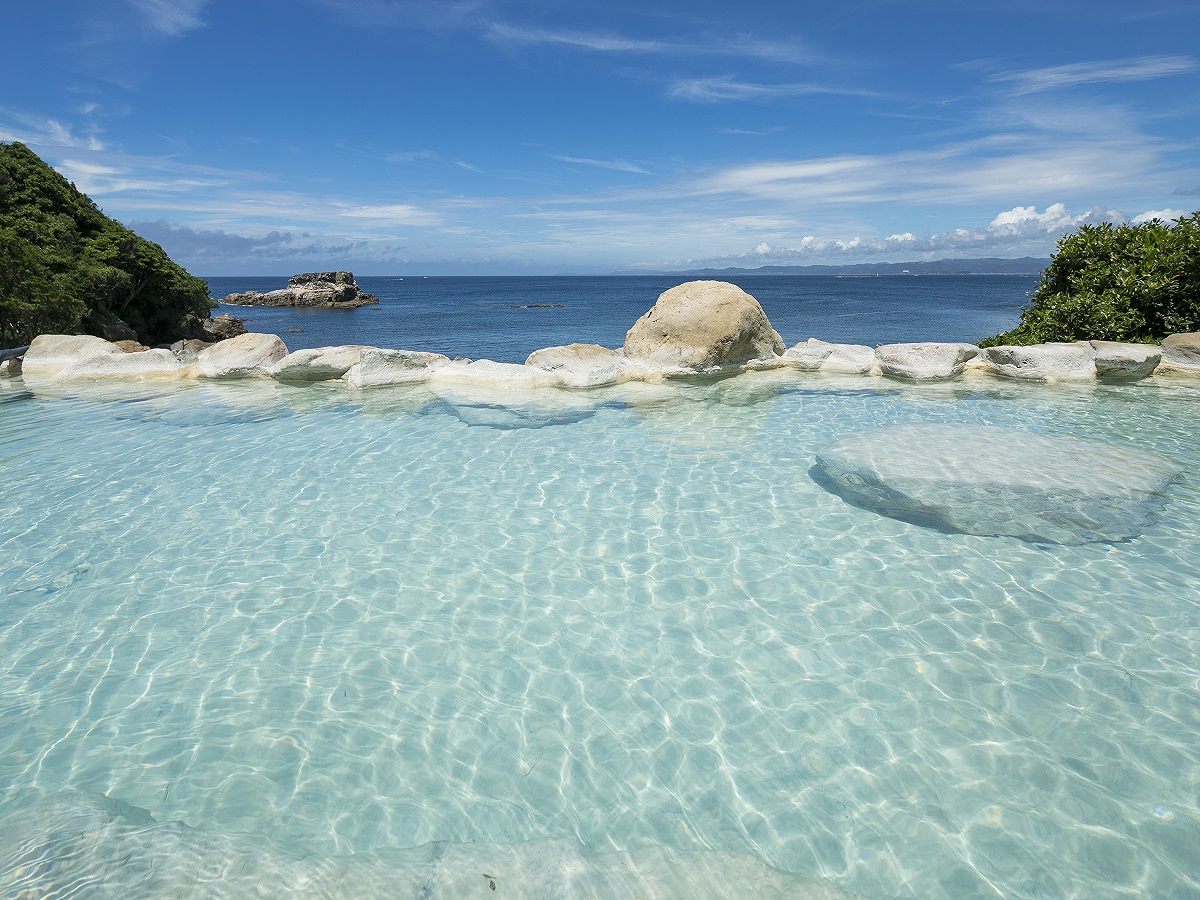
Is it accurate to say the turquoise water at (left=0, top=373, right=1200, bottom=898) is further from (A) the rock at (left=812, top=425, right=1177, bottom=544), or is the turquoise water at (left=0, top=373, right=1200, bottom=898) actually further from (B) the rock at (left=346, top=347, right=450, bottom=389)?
(B) the rock at (left=346, top=347, right=450, bottom=389)

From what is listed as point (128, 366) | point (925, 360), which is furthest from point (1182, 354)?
point (128, 366)

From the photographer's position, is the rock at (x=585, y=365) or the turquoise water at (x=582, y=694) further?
the rock at (x=585, y=365)

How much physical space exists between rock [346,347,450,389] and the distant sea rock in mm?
71882

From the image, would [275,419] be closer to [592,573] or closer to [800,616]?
[592,573]

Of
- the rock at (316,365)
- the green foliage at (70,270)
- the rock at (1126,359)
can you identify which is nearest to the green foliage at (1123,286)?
the rock at (1126,359)

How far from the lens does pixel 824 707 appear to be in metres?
4.39

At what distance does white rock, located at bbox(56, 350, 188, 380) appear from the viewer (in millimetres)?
16234

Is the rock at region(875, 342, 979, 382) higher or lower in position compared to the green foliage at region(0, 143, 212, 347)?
lower

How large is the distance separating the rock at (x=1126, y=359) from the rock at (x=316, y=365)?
650 inches

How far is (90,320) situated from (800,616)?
3212 cm

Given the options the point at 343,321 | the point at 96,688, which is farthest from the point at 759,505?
the point at 343,321

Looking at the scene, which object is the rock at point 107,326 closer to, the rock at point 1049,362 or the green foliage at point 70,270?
the green foliage at point 70,270

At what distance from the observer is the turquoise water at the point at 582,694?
3.36 metres

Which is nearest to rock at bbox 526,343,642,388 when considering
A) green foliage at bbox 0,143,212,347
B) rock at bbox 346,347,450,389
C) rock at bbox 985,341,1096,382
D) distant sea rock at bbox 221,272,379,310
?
rock at bbox 346,347,450,389
